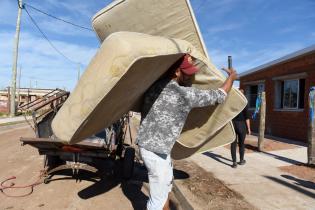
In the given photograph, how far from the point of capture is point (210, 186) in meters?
7.50

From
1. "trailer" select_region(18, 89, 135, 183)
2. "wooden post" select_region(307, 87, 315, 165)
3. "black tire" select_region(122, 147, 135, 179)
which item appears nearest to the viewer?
"trailer" select_region(18, 89, 135, 183)

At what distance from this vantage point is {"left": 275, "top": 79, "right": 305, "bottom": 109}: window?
56.9 ft

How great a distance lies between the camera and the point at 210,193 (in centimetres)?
698

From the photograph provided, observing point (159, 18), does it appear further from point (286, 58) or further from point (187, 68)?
point (286, 58)

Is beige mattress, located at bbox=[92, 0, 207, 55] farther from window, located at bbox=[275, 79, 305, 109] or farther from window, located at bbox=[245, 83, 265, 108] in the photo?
window, located at bbox=[245, 83, 265, 108]

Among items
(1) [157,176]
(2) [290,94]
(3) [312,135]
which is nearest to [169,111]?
(1) [157,176]

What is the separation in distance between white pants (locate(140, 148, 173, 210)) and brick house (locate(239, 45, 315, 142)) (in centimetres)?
1255

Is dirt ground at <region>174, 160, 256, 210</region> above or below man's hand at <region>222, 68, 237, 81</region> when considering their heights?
below

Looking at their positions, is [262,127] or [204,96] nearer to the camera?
[204,96]

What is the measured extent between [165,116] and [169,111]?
62 mm

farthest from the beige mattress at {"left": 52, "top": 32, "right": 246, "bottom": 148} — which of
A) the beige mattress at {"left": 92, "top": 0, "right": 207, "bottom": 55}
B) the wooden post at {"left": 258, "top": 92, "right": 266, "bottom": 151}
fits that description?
the wooden post at {"left": 258, "top": 92, "right": 266, "bottom": 151}

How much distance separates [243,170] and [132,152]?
2.68 meters

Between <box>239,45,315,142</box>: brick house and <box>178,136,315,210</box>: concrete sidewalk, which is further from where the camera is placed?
<box>239,45,315,142</box>: brick house

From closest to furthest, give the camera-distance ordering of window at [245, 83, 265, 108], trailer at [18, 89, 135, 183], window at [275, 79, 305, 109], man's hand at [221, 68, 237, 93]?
man's hand at [221, 68, 237, 93] → trailer at [18, 89, 135, 183] → window at [275, 79, 305, 109] → window at [245, 83, 265, 108]
